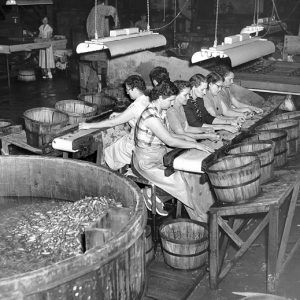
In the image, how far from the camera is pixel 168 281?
5488 millimetres

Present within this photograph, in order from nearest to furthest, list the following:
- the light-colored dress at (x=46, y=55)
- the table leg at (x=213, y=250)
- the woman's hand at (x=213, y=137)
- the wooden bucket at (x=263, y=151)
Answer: the table leg at (x=213, y=250) → the wooden bucket at (x=263, y=151) → the woman's hand at (x=213, y=137) → the light-colored dress at (x=46, y=55)

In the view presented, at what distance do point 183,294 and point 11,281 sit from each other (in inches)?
105

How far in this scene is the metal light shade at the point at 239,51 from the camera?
290 inches

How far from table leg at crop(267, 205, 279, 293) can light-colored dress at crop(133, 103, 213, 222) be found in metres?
1.20

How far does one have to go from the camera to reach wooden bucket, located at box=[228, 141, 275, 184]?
5.41 m

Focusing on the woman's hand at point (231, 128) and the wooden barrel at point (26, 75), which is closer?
the woman's hand at point (231, 128)

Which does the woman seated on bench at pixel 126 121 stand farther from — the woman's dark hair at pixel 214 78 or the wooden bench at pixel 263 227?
the wooden bench at pixel 263 227

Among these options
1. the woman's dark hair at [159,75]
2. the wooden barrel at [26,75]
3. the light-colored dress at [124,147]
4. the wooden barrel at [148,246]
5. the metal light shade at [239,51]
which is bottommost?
the wooden barrel at [148,246]

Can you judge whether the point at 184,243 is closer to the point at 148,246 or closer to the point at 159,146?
the point at 148,246

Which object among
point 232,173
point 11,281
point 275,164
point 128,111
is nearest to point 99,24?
point 128,111

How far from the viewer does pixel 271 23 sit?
13.6 meters

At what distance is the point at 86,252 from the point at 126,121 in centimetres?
340

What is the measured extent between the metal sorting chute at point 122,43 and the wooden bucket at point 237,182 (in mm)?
3447

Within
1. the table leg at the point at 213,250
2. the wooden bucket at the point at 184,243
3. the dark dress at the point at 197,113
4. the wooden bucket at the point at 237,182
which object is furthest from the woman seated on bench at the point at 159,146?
the dark dress at the point at 197,113
